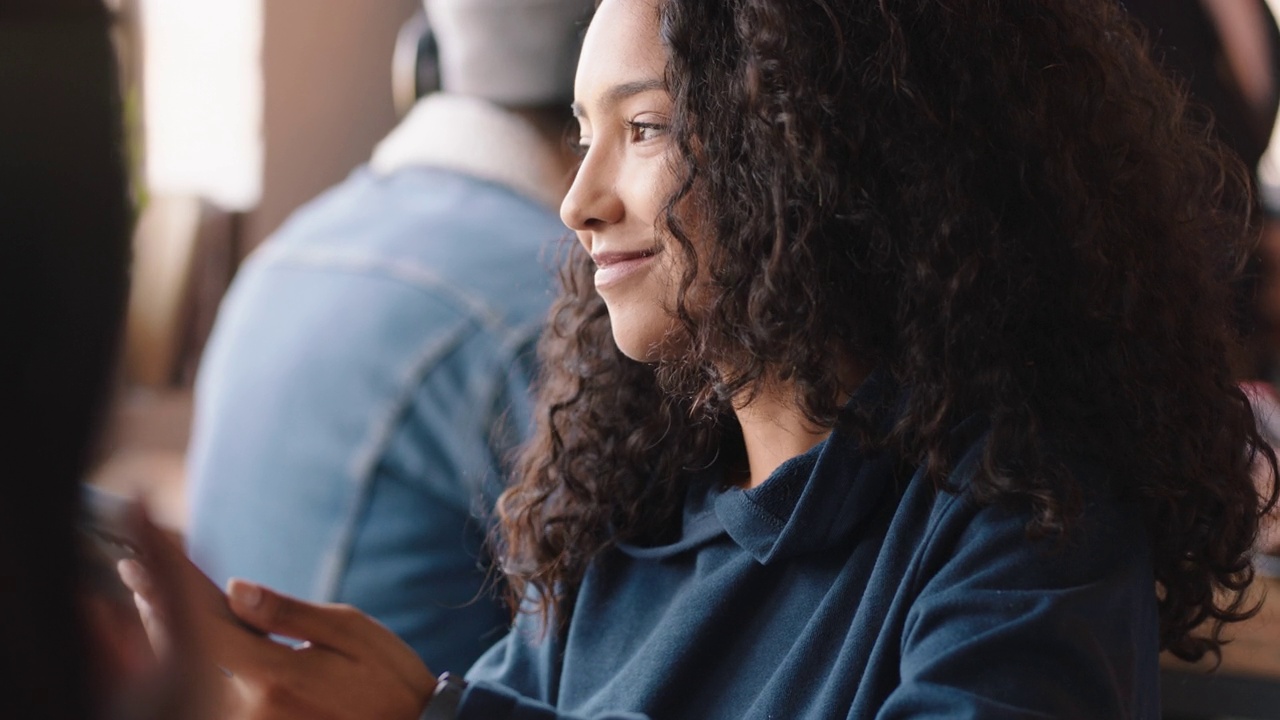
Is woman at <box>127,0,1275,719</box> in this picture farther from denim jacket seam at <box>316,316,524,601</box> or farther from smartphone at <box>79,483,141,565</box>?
denim jacket seam at <box>316,316,524,601</box>

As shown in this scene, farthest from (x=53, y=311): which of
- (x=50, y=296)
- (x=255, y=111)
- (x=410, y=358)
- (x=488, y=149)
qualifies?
(x=255, y=111)

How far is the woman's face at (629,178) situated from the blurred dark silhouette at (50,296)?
2.26ft

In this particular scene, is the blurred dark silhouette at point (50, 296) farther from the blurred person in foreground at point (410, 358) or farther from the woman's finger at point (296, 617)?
the blurred person in foreground at point (410, 358)

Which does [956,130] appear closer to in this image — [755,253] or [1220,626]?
[755,253]

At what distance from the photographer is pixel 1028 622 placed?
2.63 ft

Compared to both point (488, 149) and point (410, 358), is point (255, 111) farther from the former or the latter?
point (410, 358)

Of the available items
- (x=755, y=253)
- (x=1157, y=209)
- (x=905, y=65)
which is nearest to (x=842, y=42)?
(x=905, y=65)

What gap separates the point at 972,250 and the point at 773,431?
8.9 inches

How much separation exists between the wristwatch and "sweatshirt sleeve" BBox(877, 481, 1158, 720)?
32cm

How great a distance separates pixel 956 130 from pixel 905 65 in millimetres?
57

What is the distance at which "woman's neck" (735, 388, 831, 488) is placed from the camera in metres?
1.01

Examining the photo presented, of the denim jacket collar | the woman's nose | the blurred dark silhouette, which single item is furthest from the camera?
Result: the denim jacket collar

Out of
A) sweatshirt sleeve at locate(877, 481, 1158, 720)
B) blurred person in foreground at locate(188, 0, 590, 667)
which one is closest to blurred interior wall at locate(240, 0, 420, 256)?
blurred person in foreground at locate(188, 0, 590, 667)

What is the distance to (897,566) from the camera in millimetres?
914
